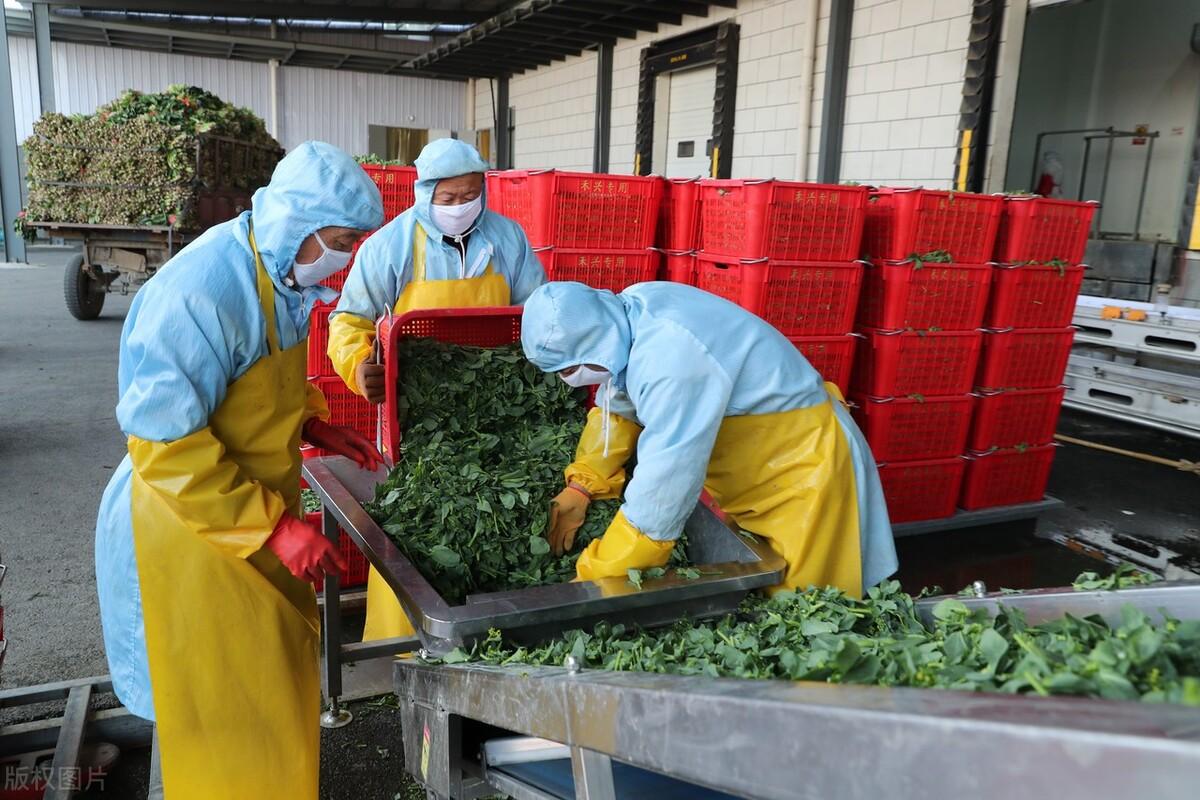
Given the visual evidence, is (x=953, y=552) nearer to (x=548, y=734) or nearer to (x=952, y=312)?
(x=952, y=312)

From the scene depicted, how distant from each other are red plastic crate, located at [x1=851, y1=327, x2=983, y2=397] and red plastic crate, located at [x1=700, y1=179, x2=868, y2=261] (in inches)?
22.2

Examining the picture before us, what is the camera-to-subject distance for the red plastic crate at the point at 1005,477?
5.12m

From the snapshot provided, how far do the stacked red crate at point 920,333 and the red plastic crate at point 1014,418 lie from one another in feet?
0.35

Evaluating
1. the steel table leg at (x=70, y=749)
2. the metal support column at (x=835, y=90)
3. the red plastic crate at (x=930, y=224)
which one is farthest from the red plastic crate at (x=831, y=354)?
the metal support column at (x=835, y=90)

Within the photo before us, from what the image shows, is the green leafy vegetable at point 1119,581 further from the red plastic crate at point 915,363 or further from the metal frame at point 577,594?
the red plastic crate at point 915,363

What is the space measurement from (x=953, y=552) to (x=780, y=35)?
6419mm

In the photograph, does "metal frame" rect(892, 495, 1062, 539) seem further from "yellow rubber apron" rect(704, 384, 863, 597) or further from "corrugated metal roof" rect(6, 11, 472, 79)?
"corrugated metal roof" rect(6, 11, 472, 79)

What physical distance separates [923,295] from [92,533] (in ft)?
15.5

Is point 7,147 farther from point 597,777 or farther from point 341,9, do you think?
point 597,777

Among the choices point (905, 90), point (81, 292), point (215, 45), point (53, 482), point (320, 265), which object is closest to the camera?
point (320, 265)

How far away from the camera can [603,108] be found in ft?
43.0

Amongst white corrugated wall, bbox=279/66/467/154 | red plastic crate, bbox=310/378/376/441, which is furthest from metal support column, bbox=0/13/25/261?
red plastic crate, bbox=310/378/376/441

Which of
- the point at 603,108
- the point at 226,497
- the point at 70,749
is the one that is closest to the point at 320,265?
the point at 226,497

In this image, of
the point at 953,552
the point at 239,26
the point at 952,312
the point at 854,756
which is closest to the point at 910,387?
the point at 952,312
